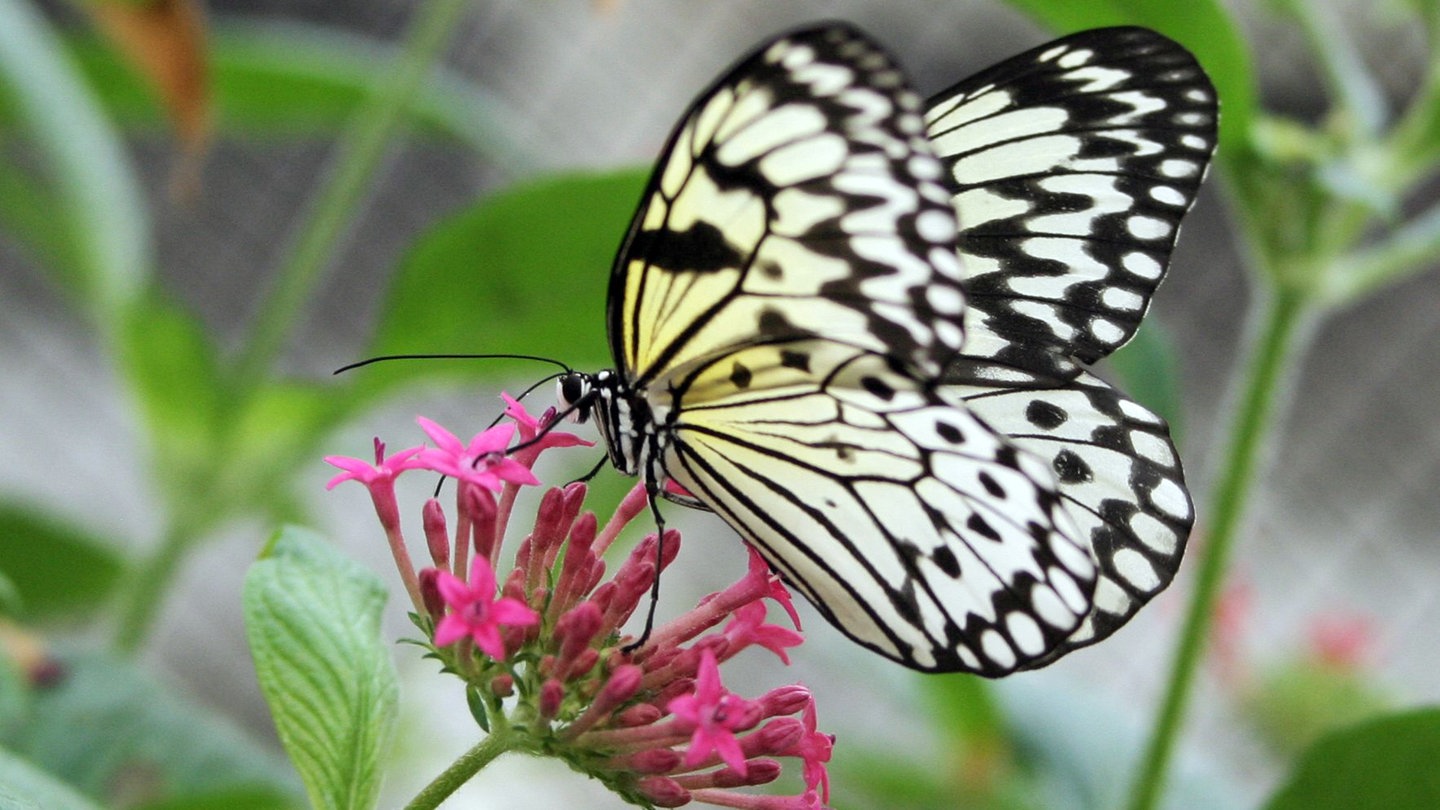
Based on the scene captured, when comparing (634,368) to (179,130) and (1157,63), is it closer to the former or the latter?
(1157,63)

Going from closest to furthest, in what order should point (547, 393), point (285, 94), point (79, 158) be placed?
point (79, 158)
point (285, 94)
point (547, 393)

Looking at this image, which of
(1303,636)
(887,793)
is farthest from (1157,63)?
(1303,636)

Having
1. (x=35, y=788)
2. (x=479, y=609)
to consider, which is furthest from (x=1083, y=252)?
(x=35, y=788)

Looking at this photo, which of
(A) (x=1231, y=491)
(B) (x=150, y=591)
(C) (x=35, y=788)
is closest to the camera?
(C) (x=35, y=788)

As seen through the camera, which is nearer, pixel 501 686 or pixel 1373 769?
pixel 501 686

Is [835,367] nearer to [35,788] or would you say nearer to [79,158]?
[35,788]

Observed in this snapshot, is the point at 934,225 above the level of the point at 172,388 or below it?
below
